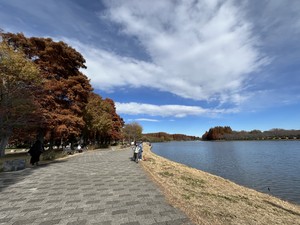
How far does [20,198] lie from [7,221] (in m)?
1.98

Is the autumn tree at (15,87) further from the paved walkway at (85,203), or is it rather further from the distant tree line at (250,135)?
the distant tree line at (250,135)

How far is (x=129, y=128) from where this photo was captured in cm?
8056

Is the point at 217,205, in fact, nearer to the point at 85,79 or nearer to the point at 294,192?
the point at 294,192

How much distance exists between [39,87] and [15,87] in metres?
1.84

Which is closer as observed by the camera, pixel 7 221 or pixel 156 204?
pixel 7 221

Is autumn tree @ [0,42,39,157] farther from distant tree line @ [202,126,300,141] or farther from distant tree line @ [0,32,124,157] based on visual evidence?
distant tree line @ [202,126,300,141]

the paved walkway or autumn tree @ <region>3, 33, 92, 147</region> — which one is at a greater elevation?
autumn tree @ <region>3, 33, 92, 147</region>

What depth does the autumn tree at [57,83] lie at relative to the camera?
18.2 metres

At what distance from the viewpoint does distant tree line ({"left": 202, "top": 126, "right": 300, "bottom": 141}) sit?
450ft

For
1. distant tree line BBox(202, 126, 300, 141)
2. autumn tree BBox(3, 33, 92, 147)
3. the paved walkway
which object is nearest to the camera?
the paved walkway

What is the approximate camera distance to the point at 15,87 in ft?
48.5

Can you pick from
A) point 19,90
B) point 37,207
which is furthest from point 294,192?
point 19,90

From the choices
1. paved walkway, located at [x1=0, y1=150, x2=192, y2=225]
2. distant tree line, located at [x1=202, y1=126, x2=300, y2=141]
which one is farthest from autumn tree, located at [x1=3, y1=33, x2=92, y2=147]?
distant tree line, located at [x1=202, y1=126, x2=300, y2=141]

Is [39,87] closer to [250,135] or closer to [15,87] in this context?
[15,87]
